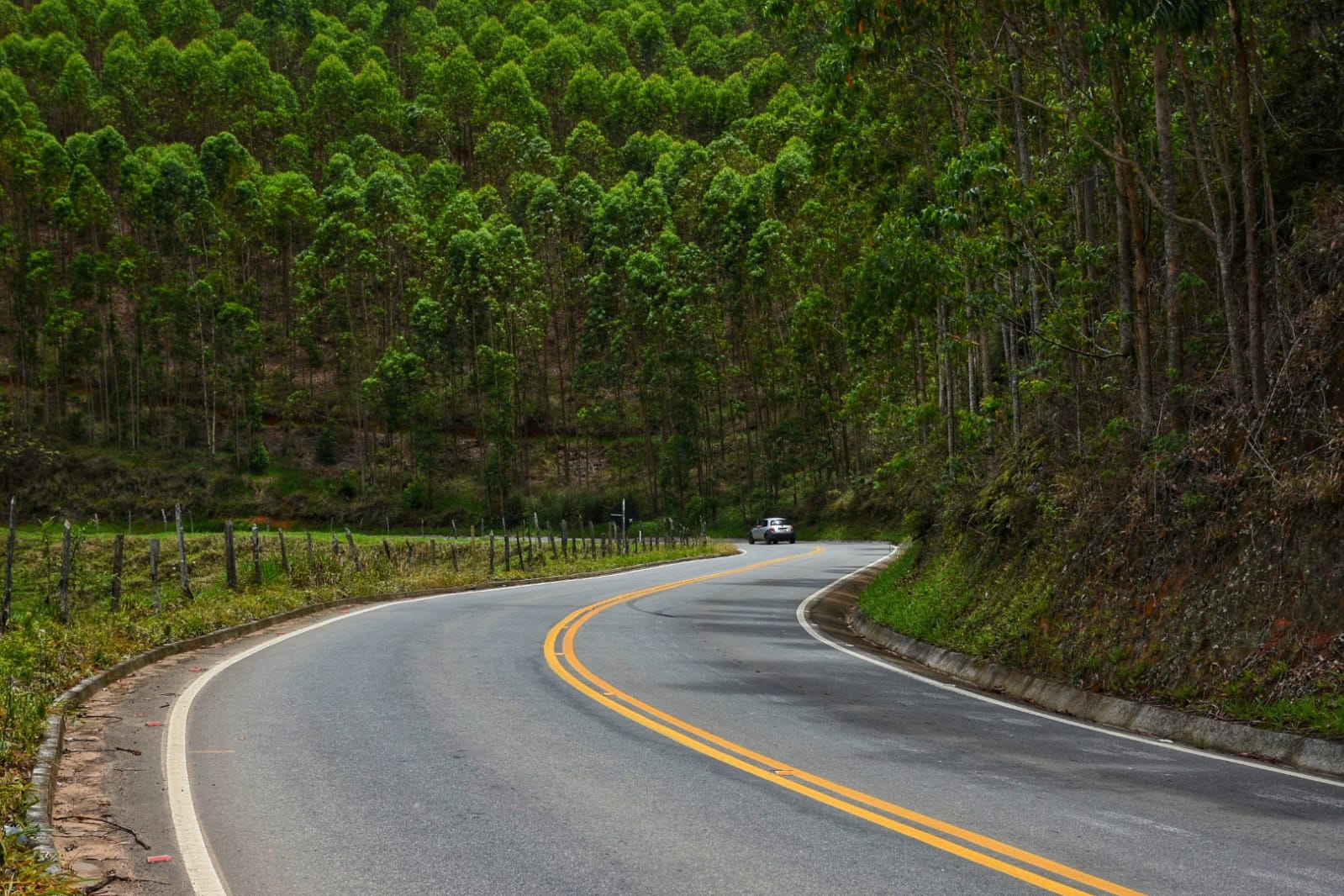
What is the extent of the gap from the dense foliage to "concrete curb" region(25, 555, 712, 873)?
398 inches

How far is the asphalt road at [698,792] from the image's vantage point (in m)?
5.66

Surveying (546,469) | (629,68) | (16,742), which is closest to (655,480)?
(546,469)

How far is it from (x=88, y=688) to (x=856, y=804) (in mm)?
8302

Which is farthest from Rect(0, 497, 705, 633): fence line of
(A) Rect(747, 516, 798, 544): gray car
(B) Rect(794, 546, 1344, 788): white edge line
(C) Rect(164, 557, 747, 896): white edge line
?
(B) Rect(794, 546, 1344, 788): white edge line

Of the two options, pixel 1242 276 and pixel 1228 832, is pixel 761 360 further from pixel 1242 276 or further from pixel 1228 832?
pixel 1228 832

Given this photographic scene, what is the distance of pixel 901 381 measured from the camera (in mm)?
47375


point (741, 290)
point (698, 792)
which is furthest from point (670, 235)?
point (698, 792)

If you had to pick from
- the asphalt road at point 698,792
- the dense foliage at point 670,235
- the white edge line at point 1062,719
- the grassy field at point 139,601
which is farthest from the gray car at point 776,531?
the asphalt road at point 698,792

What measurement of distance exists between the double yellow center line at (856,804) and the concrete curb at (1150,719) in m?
3.45

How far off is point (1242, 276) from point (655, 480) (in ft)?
193

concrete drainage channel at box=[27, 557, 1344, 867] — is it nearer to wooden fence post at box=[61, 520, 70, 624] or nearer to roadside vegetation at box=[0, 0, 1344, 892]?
roadside vegetation at box=[0, 0, 1344, 892]

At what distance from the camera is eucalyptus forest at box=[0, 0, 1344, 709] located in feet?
41.9

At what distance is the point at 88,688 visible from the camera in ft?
38.3

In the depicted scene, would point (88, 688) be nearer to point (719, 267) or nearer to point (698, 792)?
point (698, 792)
